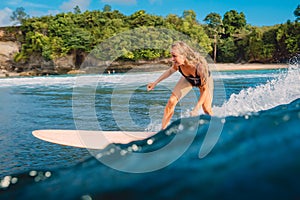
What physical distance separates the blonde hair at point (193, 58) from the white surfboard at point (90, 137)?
1090mm

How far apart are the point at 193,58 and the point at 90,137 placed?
1760 mm

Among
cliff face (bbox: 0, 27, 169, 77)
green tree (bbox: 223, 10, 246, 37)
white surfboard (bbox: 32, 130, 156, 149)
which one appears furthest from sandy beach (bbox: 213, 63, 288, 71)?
white surfboard (bbox: 32, 130, 156, 149)

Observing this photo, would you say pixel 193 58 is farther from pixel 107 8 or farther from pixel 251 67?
pixel 107 8

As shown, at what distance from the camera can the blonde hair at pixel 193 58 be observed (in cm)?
368

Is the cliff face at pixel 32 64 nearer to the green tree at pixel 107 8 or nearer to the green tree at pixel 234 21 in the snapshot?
the green tree at pixel 107 8

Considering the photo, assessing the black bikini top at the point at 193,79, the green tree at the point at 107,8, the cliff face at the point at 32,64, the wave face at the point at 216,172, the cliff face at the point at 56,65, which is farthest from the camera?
the green tree at the point at 107,8

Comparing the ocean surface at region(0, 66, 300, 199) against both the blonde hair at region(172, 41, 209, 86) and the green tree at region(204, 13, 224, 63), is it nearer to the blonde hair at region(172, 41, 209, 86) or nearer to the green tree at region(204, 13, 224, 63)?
the blonde hair at region(172, 41, 209, 86)

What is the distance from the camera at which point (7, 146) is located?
4.25 meters

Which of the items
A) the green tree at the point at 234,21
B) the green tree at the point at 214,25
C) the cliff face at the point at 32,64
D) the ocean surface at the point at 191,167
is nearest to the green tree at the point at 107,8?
the cliff face at the point at 32,64

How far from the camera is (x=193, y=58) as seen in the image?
3.80 metres

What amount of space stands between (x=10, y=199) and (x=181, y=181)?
1.41 m

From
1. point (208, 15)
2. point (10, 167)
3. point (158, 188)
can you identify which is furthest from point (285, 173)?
point (208, 15)

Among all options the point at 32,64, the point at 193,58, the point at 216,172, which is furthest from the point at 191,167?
the point at 32,64

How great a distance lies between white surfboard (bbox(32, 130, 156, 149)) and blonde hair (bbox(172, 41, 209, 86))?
1.09m
